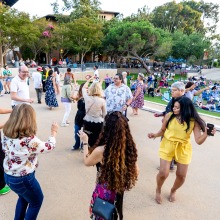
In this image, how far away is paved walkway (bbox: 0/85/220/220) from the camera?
3.06 m

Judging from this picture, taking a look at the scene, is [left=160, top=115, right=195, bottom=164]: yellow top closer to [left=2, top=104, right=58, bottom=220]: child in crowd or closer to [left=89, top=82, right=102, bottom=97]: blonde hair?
[left=89, top=82, right=102, bottom=97]: blonde hair

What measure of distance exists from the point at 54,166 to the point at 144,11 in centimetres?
4326

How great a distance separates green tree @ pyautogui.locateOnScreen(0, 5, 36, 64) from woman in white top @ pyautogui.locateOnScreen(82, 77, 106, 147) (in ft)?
68.2

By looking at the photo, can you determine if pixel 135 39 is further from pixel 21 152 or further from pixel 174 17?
pixel 21 152

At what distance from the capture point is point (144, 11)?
4200 centimetres

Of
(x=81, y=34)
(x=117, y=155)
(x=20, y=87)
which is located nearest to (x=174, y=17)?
(x=81, y=34)

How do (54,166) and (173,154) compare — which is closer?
(173,154)

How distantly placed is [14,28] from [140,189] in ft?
74.1

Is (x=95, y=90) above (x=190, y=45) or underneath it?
underneath

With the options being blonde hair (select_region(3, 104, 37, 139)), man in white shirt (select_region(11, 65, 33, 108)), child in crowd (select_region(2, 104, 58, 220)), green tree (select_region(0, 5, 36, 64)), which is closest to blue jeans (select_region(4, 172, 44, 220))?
child in crowd (select_region(2, 104, 58, 220))

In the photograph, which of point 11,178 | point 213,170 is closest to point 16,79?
point 11,178

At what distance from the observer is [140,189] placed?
3639 millimetres

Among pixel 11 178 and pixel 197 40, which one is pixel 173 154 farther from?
pixel 197 40

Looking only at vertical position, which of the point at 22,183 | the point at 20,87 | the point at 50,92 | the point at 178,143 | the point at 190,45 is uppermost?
the point at 190,45
